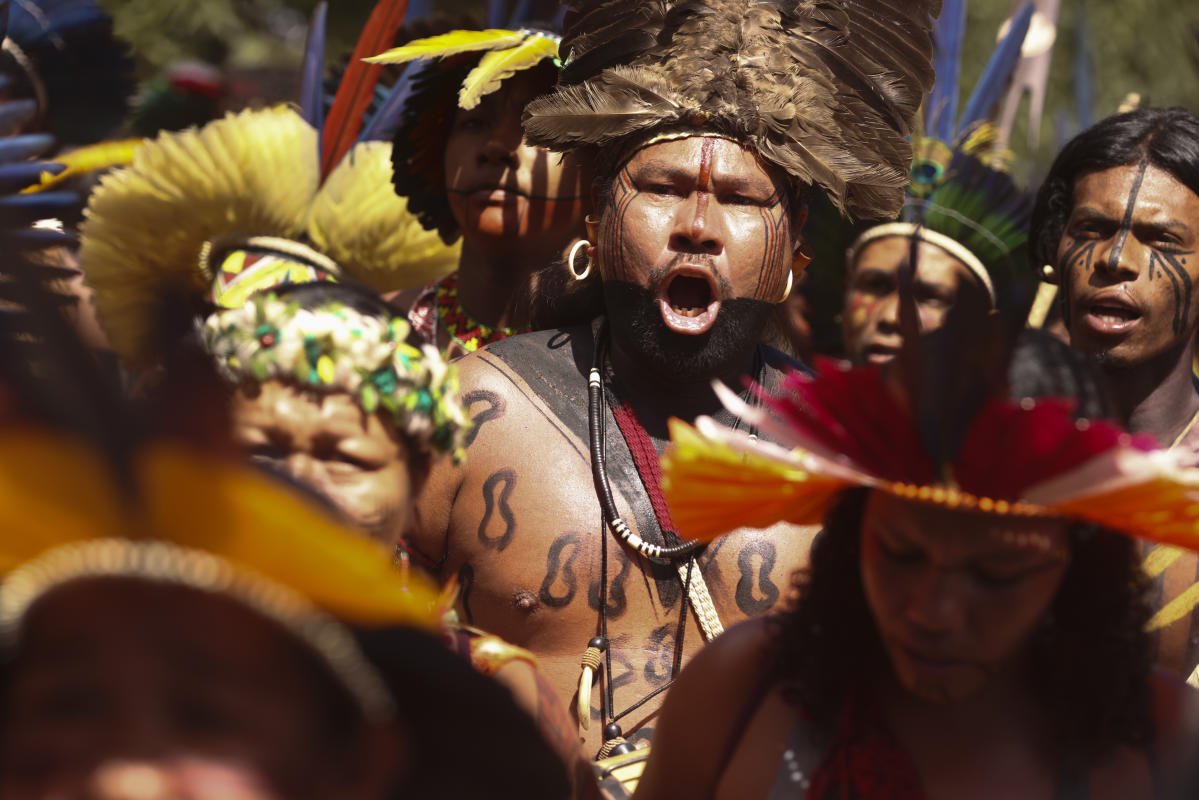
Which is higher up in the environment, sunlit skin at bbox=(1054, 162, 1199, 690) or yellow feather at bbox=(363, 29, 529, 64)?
yellow feather at bbox=(363, 29, 529, 64)

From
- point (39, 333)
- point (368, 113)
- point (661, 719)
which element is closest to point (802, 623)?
point (661, 719)

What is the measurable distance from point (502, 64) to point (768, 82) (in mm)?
886


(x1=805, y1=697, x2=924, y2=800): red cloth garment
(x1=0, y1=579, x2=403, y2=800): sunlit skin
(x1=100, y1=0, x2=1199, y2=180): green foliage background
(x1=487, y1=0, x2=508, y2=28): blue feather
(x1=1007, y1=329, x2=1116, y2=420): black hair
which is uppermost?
(x1=1007, y1=329, x2=1116, y2=420): black hair

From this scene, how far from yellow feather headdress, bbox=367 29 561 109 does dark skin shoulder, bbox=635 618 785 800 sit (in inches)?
88.1

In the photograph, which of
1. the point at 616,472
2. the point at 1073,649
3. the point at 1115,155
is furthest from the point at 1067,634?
the point at 1115,155

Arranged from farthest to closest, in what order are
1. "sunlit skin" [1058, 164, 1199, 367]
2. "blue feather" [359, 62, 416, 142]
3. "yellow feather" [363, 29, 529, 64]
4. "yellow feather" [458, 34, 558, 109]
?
"blue feather" [359, 62, 416, 142]
"yellow feather" [363, 29, 529, 64]
"yellow feather" [458, 34, 558, 109]
"sunlit skin" [1058, 164, 1199, 367]

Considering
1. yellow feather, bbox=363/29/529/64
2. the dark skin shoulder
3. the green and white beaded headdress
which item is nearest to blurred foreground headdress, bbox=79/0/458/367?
yellow feather, bbox=363/29/529/64

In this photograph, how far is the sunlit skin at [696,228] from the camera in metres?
3.62

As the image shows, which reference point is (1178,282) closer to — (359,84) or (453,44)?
(453,44)

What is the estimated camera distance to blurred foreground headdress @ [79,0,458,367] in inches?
155

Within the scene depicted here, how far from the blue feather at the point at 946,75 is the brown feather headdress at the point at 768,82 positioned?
167 cm

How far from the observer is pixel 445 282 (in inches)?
189

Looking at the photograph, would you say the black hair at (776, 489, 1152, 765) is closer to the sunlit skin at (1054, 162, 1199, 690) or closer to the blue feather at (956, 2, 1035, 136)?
the sunlit skin at (1054, 162, 1199, 690)

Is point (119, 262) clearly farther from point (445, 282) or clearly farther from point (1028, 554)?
point (1028, 554)
